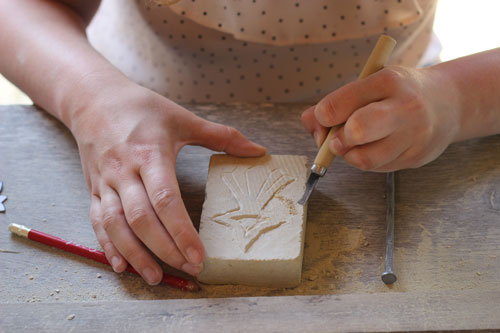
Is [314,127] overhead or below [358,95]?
below

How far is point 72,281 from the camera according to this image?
953 millimetres

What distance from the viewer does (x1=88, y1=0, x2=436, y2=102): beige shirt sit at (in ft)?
4.37

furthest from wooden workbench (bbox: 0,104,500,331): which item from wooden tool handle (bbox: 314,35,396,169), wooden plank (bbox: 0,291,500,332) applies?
wooden tool handle (bbox: 314,35,396,169)

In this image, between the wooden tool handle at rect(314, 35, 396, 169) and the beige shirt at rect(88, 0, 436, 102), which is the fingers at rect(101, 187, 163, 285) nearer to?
the wooden tool handle at rect(314, 35, 396, 169)

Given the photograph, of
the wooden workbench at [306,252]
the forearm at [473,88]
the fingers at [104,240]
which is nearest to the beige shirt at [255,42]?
the wooden workbench at [306,252]

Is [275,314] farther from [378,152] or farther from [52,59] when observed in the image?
[52,59]

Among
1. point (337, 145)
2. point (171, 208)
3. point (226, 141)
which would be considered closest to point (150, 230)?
point (171, 208)

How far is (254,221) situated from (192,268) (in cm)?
14

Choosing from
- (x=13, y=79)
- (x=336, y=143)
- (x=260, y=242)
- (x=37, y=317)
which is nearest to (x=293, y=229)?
(x=260, y=242)

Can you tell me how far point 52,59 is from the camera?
1.27 metres

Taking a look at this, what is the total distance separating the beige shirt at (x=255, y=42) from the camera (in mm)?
1333

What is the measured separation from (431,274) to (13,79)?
1083 mm

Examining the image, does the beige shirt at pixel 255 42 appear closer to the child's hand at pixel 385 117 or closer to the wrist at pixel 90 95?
the wrist at pixel 90 95

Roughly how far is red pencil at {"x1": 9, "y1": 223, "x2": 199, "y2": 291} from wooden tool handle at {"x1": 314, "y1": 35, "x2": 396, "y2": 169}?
0.33 m
